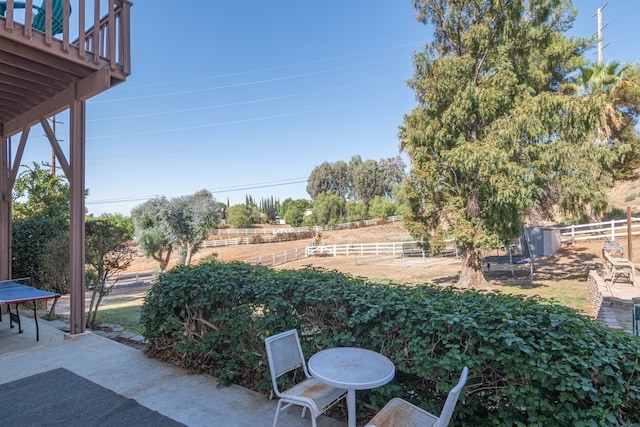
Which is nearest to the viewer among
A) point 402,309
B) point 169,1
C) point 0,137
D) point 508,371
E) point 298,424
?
point 508,371

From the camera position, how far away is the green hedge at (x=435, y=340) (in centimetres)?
163

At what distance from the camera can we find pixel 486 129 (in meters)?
9.79

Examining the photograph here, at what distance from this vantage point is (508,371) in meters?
1.78

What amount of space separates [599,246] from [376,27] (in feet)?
46.3

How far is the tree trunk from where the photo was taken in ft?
35.2

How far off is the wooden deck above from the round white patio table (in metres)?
4.02

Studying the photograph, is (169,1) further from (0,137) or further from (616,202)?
(616,202)

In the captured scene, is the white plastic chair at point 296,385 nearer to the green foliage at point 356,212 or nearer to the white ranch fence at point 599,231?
the white ranch fence at point 599,231

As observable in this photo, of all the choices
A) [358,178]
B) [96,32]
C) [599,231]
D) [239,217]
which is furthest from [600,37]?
[239,217]

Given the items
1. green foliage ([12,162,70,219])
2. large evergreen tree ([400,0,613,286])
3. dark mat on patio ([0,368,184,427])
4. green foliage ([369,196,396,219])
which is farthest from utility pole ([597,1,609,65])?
green foliage ([369,196,396,219])

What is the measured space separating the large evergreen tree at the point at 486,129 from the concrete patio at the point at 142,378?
8.43m

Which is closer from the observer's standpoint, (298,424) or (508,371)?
(508,371)

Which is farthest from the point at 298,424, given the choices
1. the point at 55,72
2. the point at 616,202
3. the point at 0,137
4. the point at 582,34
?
the point at 616,202

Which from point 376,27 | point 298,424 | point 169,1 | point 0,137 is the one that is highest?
point 376,27
